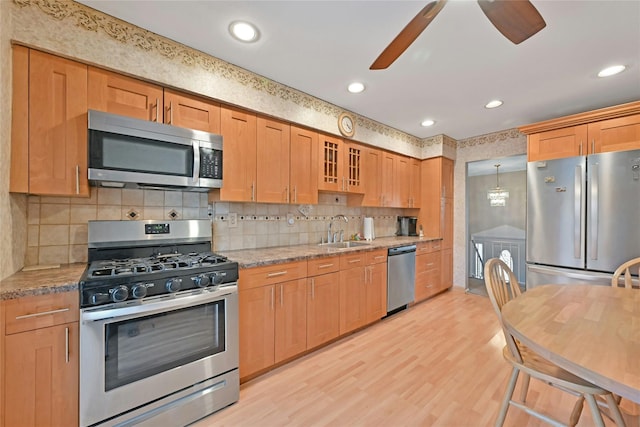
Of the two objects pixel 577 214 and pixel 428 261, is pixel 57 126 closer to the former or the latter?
pixel 428 261

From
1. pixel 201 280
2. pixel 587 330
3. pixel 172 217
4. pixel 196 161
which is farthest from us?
pixel 172 217

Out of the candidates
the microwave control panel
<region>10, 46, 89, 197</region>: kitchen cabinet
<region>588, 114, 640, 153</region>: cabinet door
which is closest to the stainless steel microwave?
the microwave control panel

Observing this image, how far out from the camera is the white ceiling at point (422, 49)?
1.57 m

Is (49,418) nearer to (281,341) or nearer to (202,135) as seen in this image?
(281,341)

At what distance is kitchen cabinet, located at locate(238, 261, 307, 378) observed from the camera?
1918mm

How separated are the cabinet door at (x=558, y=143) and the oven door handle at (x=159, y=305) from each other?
11.7 ft

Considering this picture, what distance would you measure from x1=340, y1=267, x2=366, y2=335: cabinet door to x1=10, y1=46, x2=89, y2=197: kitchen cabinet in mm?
2104

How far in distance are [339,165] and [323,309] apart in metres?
1.56

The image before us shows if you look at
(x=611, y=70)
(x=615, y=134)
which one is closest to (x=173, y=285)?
(x=611, y=70)

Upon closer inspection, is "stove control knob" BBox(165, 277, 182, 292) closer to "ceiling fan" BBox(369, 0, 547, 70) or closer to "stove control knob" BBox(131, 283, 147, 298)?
"stove control knob" BBox(131, 283, 147, 298)

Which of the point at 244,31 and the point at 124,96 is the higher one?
the point at 244,31

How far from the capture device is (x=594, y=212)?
2.65 m

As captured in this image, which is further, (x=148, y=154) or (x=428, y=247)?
(x=428, y=247)

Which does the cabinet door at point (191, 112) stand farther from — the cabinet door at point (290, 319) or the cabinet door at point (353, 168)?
the cabinet door at point (353, 168)
